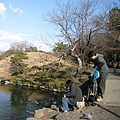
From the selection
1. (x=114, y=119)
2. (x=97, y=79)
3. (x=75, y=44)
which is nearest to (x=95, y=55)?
(x=97, y=79)

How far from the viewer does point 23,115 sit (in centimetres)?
802

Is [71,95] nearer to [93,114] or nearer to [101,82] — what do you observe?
[93,114]

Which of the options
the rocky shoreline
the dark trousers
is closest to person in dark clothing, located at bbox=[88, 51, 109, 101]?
the dark trousers

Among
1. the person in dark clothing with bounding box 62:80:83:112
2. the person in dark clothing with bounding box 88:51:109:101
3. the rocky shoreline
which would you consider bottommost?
the rocky shoreline

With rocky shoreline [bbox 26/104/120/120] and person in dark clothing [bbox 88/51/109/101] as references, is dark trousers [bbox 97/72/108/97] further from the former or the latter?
rocky shoreline [bbox 26/104/120/120]

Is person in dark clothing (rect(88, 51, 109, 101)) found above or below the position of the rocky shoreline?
above

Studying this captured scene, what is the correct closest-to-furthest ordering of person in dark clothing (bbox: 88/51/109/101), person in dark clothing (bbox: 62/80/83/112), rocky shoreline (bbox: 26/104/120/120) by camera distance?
1. rocky shoreline (bbox: 26/104/120/120)
2. person in dark clothing (bbox: 62/80/83/112)
3. person in dark clothing (bbox: 88/51/109/101)

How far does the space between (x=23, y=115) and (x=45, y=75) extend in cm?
821

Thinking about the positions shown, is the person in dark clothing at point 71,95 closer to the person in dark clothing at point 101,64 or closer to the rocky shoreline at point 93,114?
the rocky shoreline at point 93,114

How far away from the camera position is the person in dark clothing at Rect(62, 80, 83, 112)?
564cm

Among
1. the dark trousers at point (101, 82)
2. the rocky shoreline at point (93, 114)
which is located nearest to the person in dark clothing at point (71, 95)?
the rocky shoreline at point (93, 114)

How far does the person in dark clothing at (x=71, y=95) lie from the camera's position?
18.5 ft

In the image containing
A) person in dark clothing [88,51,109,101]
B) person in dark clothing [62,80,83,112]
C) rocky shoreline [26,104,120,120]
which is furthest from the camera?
person in dark clothing [88,51,109,101]

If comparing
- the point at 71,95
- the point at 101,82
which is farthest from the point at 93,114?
the point at 101,82
